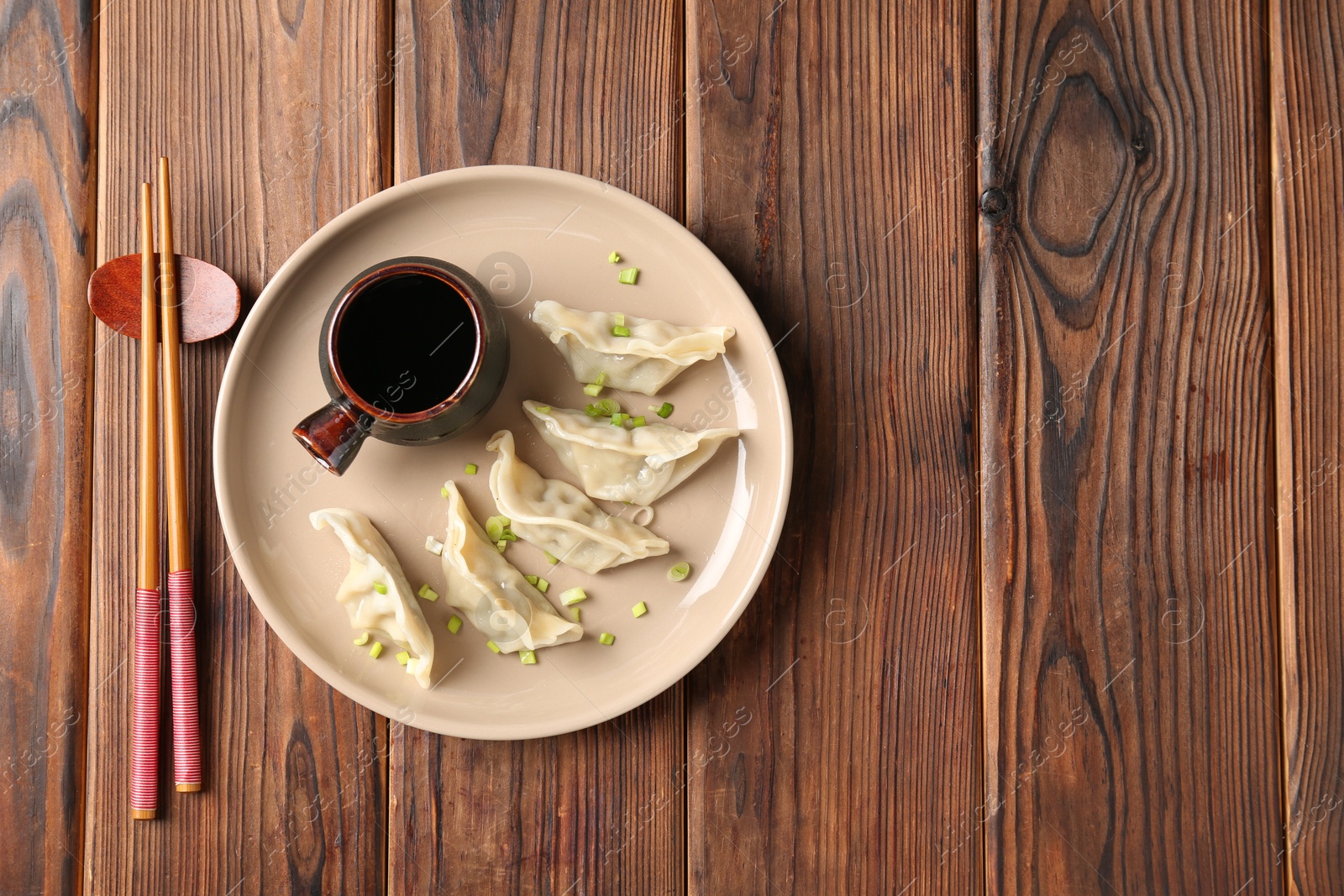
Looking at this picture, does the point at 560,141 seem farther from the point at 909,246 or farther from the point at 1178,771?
the point at 1178,771

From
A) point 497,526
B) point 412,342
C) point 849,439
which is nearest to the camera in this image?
point 412,342

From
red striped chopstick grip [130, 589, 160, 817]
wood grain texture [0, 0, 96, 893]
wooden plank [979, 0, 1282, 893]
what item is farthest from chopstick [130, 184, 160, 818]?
wooden plank [979, 0, 1282, 893]

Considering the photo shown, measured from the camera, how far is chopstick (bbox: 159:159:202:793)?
160cm

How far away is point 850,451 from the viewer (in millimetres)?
1678

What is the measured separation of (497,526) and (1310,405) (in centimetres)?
161

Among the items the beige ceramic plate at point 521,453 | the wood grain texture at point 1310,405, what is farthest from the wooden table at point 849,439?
the beige ceramic plate at point 521,453

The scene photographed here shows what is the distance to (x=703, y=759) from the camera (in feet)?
5.41

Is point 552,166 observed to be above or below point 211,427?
above

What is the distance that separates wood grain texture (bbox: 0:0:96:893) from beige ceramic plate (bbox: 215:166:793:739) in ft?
1.45

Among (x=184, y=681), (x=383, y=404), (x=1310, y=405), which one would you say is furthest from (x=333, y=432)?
(x=1310, y=405)

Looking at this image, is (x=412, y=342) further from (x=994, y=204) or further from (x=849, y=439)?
(x=994, y=204)

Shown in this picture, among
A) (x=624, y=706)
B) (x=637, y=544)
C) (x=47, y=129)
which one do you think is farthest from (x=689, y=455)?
(x=47, y=129)

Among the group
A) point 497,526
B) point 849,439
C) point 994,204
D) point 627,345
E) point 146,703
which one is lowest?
point 146,703

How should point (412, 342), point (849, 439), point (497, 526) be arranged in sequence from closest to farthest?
point (412, 342)
point (497, 526)
point (849, 439)
